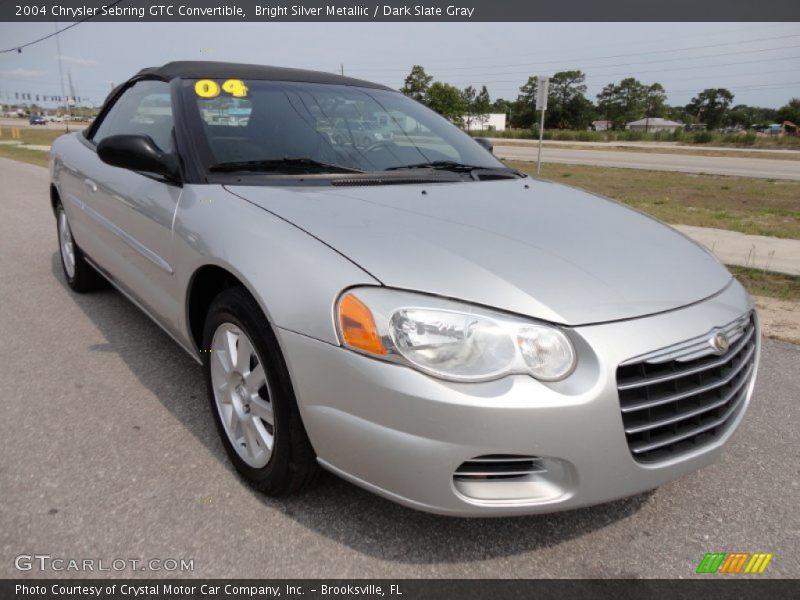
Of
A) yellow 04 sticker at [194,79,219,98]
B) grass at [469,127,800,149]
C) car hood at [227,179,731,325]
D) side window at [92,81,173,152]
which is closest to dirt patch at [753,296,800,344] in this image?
car hood at [227,179,731,325]

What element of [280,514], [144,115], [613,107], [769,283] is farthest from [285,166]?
[613,107]

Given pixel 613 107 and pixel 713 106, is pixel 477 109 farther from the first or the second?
pixel 713 106

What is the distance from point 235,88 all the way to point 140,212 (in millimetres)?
743

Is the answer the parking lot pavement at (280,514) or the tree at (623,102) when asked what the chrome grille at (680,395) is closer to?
the parking lot pavement at (280,514)

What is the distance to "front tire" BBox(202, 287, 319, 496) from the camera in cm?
200

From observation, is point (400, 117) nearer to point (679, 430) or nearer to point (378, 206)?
point (378, 206)

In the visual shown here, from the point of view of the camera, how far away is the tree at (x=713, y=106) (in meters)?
95.0

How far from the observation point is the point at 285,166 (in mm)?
2658

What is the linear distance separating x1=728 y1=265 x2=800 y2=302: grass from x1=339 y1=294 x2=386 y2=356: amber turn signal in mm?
4417

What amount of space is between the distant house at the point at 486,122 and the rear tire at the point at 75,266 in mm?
69651

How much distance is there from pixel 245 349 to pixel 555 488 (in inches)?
44.9

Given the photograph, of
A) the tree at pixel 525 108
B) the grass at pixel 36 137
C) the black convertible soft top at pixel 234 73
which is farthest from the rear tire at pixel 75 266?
the tree at pixel 525 108

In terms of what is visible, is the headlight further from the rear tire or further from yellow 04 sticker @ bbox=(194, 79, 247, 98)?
the rear tire
